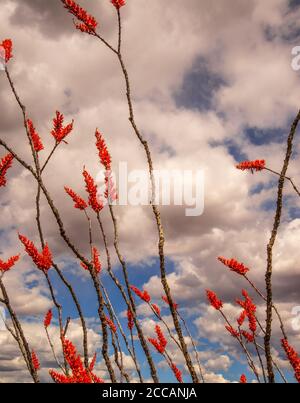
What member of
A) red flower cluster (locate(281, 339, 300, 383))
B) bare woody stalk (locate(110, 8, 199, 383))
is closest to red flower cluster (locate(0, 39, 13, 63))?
bare woody stalk (locate(110, 8, 199, 383))

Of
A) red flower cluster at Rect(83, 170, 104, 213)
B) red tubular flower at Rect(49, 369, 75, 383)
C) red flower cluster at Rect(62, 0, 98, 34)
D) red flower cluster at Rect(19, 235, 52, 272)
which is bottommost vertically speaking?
red tubular flower at Rect(49, 369, 75, 383)

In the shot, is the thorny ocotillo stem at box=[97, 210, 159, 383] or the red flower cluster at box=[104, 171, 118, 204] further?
the red flower cluster at box=[104, 171, 118, 204]

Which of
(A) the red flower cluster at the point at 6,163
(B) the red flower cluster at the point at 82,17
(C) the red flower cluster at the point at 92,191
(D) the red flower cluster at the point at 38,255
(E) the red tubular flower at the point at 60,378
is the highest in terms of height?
(B) the red flower cluster at the point at 82,17

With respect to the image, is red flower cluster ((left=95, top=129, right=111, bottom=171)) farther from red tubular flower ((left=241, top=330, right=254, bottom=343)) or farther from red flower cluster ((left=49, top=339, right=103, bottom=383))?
red tubular flower ((left=241, top=330, right=254, bottom=343))

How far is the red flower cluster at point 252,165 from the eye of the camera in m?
4.99

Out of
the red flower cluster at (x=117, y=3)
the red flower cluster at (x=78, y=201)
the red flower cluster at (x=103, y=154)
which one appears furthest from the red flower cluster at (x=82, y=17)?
the red flower cluster at (x=78, y=201)

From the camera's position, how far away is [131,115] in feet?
12.4

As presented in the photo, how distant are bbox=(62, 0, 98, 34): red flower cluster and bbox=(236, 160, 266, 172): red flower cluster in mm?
2497

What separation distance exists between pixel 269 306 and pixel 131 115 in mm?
2089

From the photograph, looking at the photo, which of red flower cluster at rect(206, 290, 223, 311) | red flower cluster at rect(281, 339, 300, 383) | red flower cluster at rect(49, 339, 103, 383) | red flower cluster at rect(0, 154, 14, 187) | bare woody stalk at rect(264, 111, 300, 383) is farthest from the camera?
red flower cluster at rect(206, 290, 223, 311)

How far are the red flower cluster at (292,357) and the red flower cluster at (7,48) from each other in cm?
555

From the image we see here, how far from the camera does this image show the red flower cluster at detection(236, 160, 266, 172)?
16.4ft

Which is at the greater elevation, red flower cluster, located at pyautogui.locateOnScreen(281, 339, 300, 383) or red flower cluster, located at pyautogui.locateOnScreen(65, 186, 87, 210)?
red flower cluster, located at pyautogui.locateOnScreen(65, 186, 87, 210)

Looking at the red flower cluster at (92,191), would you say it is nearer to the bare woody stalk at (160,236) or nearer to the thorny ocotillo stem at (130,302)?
the thorny ocotillo stem at (130,302)
